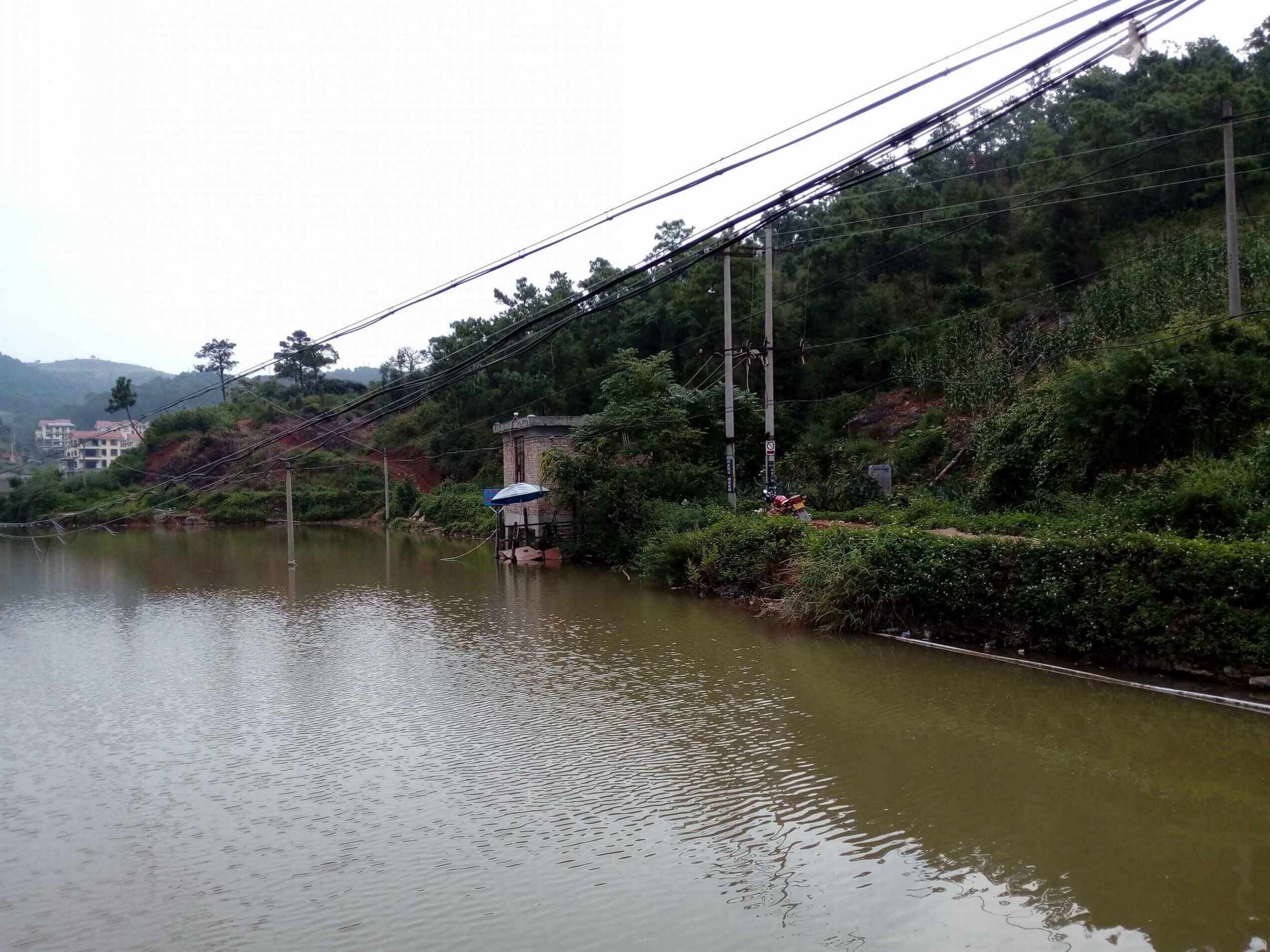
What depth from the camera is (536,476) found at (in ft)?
92.8

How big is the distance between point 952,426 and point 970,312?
584 centimetres

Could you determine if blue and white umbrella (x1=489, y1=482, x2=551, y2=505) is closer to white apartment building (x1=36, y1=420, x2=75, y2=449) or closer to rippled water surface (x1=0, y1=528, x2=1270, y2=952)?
rippled water surface (x1=0, y1=528, x2=1270, y2=952)

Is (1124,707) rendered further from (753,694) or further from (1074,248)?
(1074,248)

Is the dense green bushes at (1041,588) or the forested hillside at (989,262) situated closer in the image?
the dense green bushes at (1041,588)

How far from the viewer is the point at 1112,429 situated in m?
16.9

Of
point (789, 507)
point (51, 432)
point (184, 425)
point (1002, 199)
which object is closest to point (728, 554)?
point (789, 507)

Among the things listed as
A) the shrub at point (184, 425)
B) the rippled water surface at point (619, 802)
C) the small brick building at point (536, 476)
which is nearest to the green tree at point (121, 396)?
→ the shrub at point (184, 425)

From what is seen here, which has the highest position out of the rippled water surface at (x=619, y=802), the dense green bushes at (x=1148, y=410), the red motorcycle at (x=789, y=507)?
the dense green bushes at (x=1148, y=410)

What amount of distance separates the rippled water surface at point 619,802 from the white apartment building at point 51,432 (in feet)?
277

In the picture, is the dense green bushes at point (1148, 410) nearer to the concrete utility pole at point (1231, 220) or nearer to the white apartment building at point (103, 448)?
the concrete utility pole at point (1231, 220)

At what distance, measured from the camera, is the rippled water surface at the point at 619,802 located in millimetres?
5707

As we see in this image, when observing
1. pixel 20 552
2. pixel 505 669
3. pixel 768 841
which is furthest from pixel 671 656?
pixel 20 552

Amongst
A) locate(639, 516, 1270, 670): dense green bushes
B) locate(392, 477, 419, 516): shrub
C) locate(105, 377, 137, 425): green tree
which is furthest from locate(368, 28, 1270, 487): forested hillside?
locate(105, 377, 137, 425): green tree

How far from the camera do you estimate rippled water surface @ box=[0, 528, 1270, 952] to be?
18.7 ft
